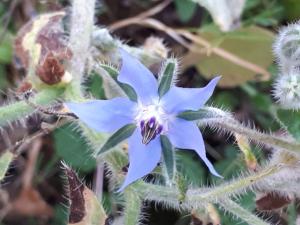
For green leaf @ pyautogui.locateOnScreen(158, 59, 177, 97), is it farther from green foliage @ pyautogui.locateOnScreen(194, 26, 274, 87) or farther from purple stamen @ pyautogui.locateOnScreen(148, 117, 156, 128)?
green foliage @ pyautogui.locateOnScreen(194, 26, 274, 87)

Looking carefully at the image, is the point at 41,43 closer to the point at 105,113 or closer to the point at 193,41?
the point at 193,41

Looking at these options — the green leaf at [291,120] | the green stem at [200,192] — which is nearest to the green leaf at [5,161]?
the green stem at [200,192]

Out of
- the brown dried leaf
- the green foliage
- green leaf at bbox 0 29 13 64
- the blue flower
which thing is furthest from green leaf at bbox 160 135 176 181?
green leaf at bbox 0 29 13 64

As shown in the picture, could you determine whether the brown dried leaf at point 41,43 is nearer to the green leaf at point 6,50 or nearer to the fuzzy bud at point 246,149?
the green leaf at point 6,50

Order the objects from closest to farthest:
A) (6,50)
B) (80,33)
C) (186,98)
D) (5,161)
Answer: (186,98), (5,161), (80,33), (6,50)

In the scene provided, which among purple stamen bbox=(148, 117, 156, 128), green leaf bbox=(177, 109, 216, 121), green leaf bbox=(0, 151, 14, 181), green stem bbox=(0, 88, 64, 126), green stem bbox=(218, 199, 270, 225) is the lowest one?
green stem bbox=(218, 199, 270, 225)

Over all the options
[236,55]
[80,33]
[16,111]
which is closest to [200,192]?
[16,111]

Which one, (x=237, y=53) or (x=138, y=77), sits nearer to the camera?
(x=138, y=77)
